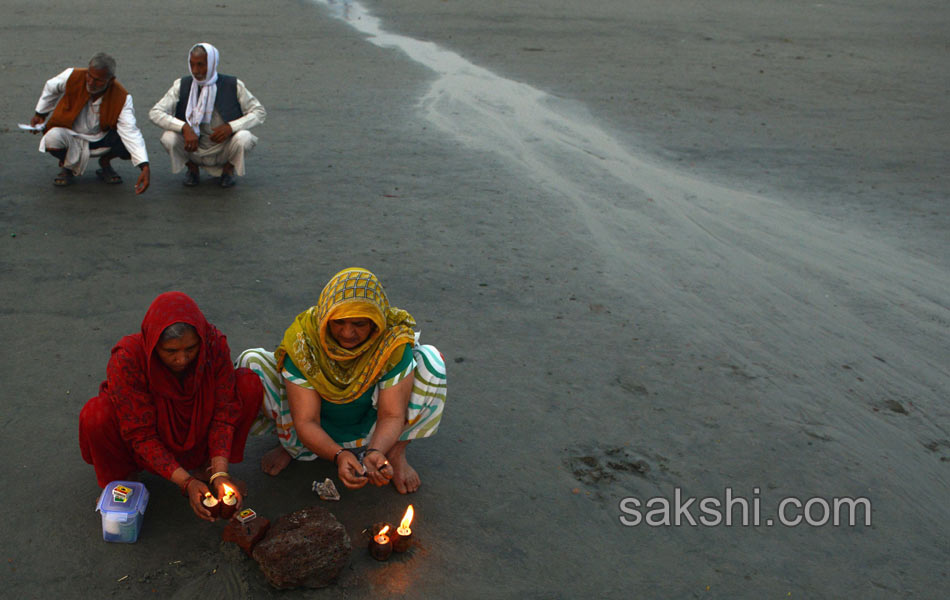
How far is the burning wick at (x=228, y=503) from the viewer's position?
303 centimetres

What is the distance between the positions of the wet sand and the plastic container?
0.06 metres

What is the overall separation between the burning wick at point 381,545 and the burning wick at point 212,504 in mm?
583

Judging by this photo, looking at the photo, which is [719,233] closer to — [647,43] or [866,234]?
[866,234]

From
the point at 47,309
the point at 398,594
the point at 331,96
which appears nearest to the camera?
the point at 398,594

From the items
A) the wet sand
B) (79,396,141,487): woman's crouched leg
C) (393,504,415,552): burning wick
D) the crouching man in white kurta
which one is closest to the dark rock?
the wet sand

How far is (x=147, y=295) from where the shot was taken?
207 inches

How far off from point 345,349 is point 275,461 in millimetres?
666

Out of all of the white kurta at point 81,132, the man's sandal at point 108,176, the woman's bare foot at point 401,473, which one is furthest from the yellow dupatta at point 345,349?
the man's sandal at point 108,176

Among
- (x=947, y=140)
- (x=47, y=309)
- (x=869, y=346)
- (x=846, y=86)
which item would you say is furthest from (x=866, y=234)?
(x=846, y=86)

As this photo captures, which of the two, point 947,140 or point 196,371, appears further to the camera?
point 947,140

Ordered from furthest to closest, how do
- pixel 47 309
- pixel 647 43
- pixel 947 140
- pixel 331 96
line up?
pixel 647 43 < pixel 331 96 < pixel 947 140 < pixel 47 309

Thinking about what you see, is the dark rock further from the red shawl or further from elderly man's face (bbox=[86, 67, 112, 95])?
elderly man's face (bbox=[86, 67, 112, 95])

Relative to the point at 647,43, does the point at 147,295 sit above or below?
below

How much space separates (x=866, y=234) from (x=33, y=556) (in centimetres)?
652
